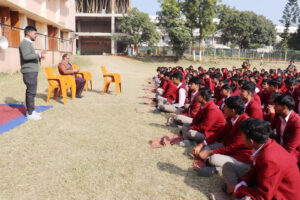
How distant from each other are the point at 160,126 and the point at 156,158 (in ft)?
5.31

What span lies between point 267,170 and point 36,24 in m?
19.1

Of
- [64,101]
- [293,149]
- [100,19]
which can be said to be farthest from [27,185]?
[100,19]

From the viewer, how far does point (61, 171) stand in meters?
3.19

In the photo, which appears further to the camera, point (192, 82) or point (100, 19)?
point (100, 19)

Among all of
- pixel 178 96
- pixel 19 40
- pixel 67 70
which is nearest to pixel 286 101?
pixel 178 96

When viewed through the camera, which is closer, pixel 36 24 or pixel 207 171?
pixel 207 171

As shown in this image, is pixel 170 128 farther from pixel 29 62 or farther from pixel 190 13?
pixel 190 13

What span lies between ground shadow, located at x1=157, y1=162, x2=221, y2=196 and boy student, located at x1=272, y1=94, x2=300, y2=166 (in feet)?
3.50

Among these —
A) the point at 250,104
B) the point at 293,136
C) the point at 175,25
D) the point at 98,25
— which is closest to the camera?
the point at 293,136

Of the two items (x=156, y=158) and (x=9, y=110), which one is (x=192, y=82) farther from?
(x=9, y=110)

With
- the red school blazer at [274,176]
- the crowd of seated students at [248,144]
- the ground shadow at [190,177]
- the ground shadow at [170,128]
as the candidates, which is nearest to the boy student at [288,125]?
the crowd of seated students at [248,144]

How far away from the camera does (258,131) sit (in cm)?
226

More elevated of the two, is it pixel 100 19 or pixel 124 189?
pixel 100 19

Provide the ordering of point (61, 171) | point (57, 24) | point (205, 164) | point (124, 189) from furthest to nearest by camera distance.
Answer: point (57, 24) → point (205, 164) → point (61, 171) → point (124, 189)
